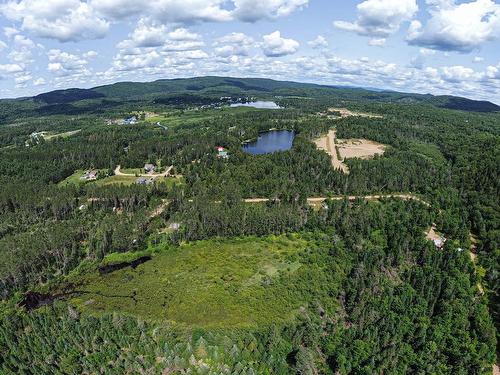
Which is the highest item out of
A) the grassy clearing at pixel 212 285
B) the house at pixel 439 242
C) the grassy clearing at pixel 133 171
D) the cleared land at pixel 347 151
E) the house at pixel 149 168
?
the cleared land at pixel 347 151

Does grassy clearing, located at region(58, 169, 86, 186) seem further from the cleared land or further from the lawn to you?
the cleared land

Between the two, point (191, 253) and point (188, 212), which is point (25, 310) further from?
point (188, 212)

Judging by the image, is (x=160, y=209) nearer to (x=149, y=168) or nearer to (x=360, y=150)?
(x=149, y=168)

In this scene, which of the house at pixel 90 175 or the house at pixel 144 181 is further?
the house at pixel 90 175

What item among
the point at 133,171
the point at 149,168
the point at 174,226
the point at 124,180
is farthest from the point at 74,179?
the point at 174,226

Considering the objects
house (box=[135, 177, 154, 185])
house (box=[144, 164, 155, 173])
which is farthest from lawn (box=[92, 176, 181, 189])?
house (box=[144, 164, 155, 173])

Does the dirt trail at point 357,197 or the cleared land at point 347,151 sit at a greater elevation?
the cleared land at point 347,151

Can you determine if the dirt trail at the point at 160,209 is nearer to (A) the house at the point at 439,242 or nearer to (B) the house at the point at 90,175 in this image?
(B) the house at the point at 90,175

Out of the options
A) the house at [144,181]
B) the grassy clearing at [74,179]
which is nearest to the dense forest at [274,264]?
the grassy clearing at [74,179]
